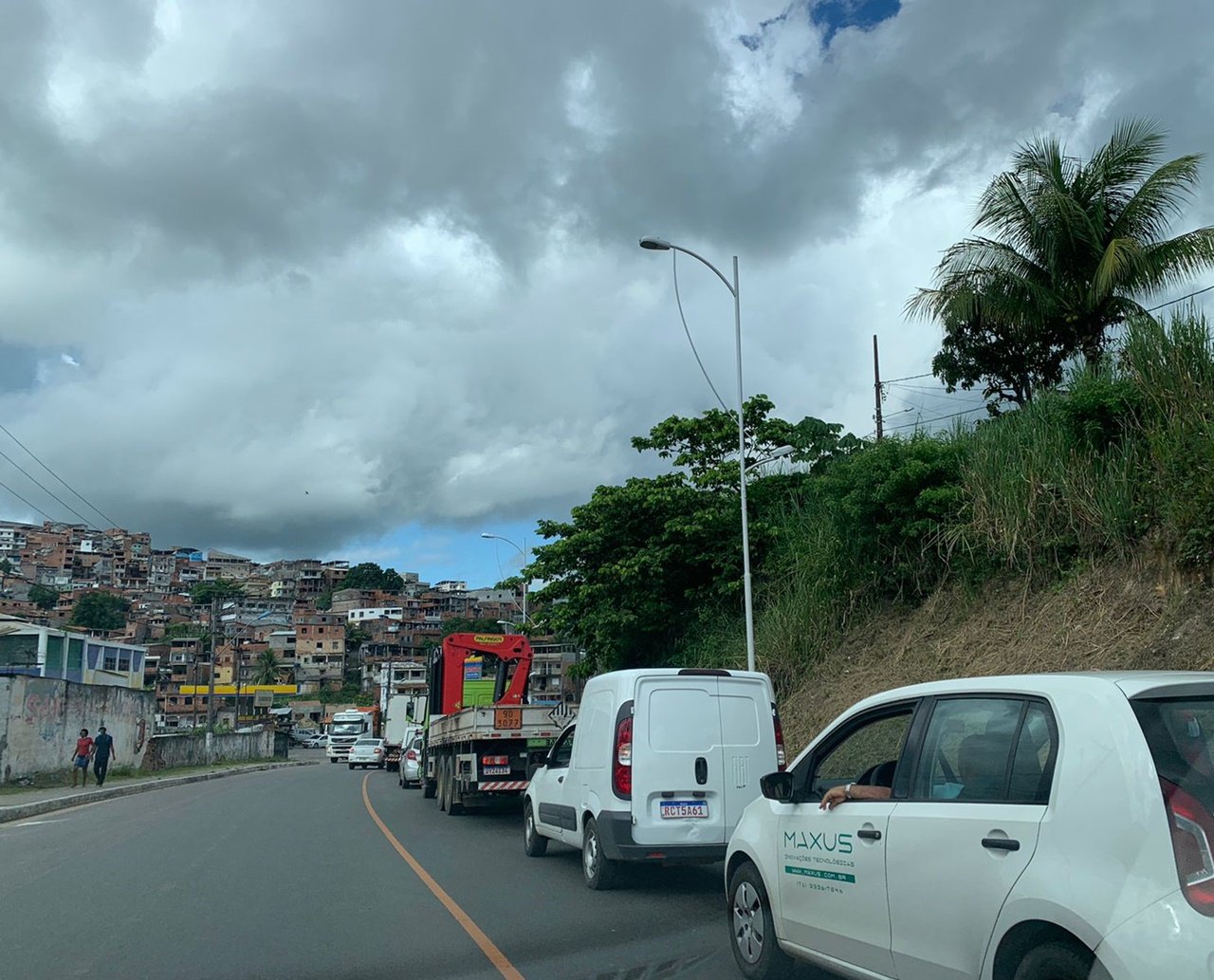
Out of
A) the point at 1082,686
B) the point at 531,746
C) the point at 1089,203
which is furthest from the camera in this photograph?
the point at 1089,203

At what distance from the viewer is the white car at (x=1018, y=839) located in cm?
368

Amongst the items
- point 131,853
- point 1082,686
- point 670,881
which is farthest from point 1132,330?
point 131,853

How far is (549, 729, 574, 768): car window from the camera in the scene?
12062 mm

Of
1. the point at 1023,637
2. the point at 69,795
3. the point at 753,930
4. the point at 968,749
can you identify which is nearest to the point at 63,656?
the point at 69,795

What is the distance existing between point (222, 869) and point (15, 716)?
21995 mm

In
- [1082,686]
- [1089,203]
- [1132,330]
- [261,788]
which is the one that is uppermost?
[1089,203]

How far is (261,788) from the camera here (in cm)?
2962

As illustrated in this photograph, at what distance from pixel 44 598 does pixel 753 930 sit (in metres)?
187

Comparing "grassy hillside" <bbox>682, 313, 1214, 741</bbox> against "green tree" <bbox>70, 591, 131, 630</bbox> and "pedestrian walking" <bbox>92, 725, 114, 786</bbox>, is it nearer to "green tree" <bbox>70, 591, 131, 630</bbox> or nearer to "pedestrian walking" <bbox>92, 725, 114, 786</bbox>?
"pedestrian walking" <bbox>92, 725, 114, 786</bbox>

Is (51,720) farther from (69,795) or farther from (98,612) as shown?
(98,612)

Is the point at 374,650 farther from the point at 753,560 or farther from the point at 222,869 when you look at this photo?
the point at 222,869

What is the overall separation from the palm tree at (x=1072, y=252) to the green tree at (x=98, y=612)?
155 metres

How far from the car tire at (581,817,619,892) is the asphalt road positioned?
0.43 ft

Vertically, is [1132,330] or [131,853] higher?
[1132,330]
